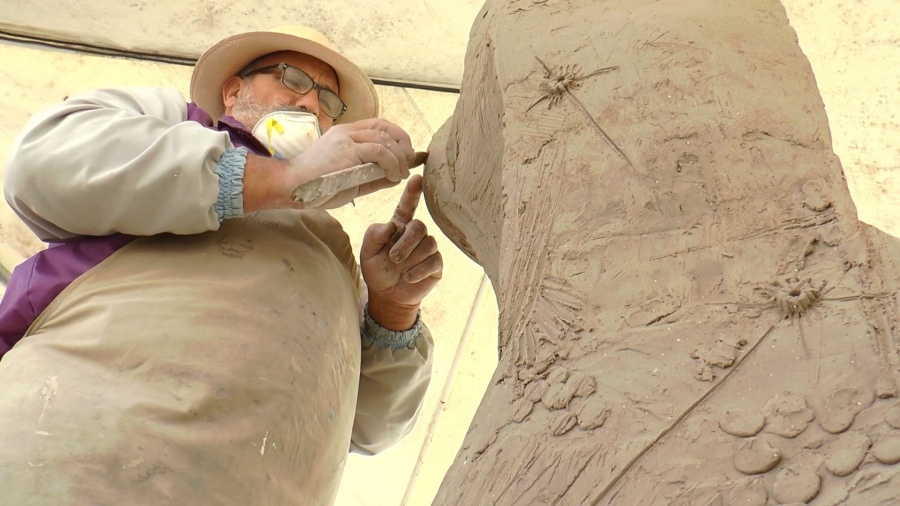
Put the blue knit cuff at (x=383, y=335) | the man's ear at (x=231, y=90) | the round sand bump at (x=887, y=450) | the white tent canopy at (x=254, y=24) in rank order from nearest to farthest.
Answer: the round sand bump at (x=887, y=450) → the blue knit cuff at (x=383, y=335) → the man's ear at (x=231, y=90) → the white tent canopy at (x=254, y=24)

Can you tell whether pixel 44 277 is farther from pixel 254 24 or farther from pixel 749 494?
pixel 254 24

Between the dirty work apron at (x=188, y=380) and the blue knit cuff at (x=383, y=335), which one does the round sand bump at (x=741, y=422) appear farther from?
the blue knit cuff at (x=383, y=335)

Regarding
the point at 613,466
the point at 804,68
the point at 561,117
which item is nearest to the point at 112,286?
the point at 561,117

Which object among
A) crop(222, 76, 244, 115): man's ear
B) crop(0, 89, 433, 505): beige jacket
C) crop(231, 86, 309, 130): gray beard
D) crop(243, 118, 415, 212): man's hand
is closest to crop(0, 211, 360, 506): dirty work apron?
crop(0, 89, 433, 505): beige jacket

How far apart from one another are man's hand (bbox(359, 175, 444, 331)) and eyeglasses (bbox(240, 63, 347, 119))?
14.3 inches

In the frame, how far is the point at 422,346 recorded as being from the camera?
2119 millimetres

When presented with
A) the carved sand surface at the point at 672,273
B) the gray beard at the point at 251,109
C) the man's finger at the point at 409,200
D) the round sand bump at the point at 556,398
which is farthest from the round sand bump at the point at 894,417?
the gray beard at the point at 251,109

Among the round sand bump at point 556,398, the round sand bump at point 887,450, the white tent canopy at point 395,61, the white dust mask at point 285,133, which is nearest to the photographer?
the round sand bump at point 887,450

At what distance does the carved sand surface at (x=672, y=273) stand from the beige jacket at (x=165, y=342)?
368 millimetres

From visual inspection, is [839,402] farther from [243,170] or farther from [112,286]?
[112,286]

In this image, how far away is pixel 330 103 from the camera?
222 centimetres

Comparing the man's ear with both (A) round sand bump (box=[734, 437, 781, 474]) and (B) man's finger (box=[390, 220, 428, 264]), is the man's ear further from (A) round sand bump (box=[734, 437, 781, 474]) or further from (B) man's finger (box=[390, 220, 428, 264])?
(A) round sand bump (box=[734, 437, 781, 474])

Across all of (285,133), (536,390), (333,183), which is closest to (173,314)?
(333,183)

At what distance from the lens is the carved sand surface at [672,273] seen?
0.96 meters
